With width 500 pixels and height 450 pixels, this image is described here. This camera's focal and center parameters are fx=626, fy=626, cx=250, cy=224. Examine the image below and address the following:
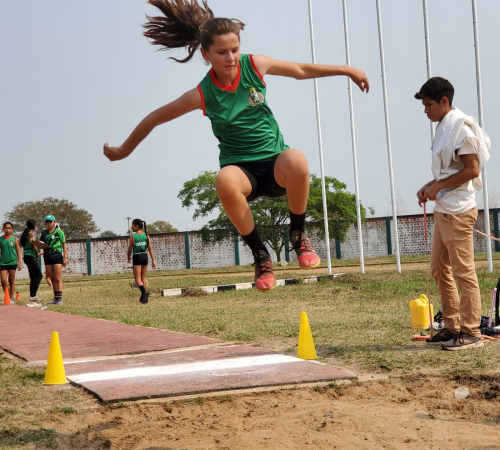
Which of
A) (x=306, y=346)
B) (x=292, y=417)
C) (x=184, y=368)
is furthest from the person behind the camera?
(x=306, y=346)

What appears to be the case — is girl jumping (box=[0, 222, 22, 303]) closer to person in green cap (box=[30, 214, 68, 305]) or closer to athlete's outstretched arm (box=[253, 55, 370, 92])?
person in green cap (box=[30, 214, 68, 305])

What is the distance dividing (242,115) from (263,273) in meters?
1.09

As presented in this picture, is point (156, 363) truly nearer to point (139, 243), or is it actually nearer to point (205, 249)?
point (139, 243)

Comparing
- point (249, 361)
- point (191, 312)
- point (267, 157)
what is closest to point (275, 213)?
point (191, 312)

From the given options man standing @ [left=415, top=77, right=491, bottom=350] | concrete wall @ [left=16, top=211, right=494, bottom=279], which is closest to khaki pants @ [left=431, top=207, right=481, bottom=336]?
man standing @ [left=415, top=77, right=491, bottom=350]

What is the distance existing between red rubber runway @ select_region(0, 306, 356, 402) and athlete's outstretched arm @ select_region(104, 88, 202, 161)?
6.41 feet

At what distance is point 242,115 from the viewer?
13.6ft

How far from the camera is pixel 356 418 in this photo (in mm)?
4418

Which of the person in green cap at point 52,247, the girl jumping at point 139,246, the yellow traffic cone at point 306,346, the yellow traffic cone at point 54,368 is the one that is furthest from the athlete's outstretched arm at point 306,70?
the person in green cap at point 52,247

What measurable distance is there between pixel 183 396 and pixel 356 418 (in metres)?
1.47

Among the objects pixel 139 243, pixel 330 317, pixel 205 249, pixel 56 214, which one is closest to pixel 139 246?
pixel 139 243

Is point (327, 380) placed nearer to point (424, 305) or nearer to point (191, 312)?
point (424, 305)

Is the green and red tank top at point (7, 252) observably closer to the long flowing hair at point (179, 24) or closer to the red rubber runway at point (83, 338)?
the red rubber runway at point (83, 338)

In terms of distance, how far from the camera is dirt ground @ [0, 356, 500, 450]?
409cm
